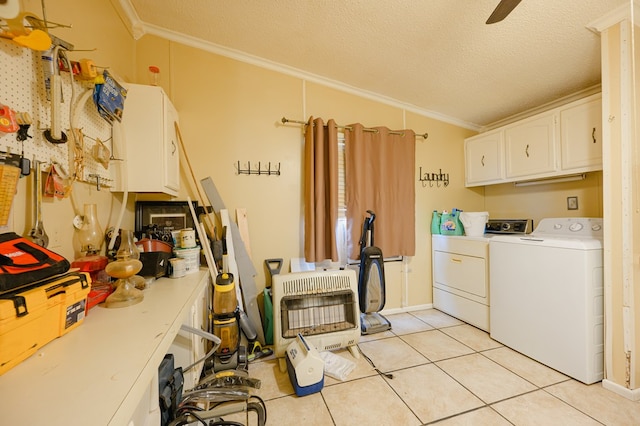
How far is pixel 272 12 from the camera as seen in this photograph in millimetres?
1800

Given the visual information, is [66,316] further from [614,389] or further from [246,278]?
[614,389]

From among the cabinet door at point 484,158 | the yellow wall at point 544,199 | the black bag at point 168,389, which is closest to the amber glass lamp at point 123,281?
the black bag at point 168,389

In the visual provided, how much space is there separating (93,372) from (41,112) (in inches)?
44.4

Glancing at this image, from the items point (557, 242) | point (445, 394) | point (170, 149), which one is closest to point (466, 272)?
point (557, 242)

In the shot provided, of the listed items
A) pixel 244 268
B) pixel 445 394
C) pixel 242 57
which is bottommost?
pixel 445 394

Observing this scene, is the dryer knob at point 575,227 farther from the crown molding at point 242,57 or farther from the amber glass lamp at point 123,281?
the amber glass lamp at point 123,281

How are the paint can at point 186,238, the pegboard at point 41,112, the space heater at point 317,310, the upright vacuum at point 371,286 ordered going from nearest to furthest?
the pegboard at point 41,112
the paint can at point 186,238
the space heater at point 317,310
the upright vacuum at point 371,286

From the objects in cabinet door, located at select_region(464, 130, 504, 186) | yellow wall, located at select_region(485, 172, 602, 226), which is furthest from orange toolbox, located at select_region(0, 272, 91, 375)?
yellow wall, located at select_region(485, 172, 602, 226)

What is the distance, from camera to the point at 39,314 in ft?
2.25

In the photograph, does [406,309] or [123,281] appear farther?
[406,309]

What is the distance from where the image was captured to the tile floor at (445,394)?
1388 mm

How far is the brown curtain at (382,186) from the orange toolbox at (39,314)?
206 centimetres

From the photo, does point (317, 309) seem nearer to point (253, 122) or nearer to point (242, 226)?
point (242, 226)

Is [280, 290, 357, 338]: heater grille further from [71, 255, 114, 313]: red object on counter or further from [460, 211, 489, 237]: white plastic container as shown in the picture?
[460, 211, 489, 237]: white plastic container
